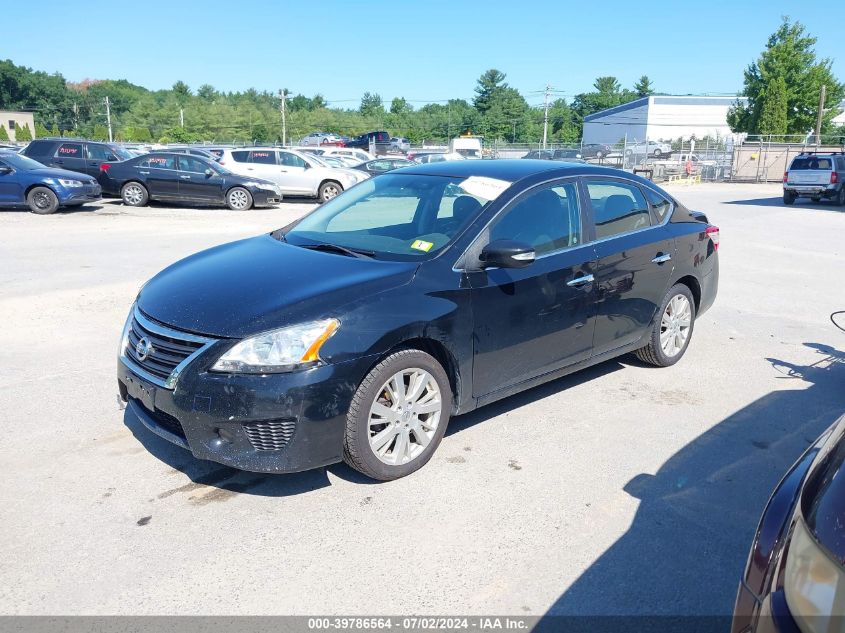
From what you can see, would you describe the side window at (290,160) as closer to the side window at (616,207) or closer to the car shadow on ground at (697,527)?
the side window at (616,207)

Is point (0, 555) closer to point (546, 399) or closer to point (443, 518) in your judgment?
point (443, 518)

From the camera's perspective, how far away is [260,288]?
3.93 metres

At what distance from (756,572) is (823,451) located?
19.6 inches

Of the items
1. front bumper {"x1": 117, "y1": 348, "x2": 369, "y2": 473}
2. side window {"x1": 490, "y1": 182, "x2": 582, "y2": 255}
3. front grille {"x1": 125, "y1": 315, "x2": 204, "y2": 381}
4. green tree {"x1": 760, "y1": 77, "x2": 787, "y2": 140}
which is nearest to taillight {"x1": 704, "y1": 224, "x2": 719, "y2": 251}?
side window {"x1": 490, "y1": 182, "x2": 582, "y2": 255}

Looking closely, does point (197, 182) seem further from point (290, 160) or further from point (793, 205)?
point (793, 205)

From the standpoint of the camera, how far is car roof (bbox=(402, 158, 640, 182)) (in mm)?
4953

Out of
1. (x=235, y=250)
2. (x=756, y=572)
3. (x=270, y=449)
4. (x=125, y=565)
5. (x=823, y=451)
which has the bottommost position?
(x=125, y=565)

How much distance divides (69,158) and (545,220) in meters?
19.1

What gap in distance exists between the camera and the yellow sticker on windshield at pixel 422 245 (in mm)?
4348

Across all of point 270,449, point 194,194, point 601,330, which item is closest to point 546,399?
point 601,330

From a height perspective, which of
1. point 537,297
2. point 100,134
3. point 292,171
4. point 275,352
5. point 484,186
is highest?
point 100,134

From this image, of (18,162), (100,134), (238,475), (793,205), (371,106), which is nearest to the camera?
(238,475)

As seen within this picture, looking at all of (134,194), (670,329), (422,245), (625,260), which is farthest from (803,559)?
(134,194)

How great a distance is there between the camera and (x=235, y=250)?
479 cm
